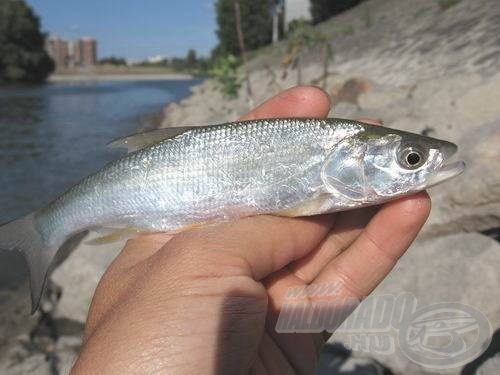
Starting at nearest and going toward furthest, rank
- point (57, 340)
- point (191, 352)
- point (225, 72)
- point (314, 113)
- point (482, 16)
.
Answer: point (191, 352) → point (314, 113) → point (57, 340) → point (482, 16) → point (225, 72)

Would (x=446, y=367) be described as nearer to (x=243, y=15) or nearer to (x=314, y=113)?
(x=314, y=113)

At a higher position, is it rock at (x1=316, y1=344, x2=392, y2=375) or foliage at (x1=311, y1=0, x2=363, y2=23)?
foliage at (x1=311, y1=0, x2=363, y2=23)

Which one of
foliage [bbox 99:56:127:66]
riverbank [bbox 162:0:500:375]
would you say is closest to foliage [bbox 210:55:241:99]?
riverbank [bbox 162:0:500:375]

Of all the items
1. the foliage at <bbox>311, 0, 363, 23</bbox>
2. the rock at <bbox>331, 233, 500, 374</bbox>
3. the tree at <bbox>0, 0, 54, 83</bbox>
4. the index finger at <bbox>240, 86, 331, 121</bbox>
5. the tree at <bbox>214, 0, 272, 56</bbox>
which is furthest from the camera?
the tree at <bbox>0, 0, 54, 83</bbox>

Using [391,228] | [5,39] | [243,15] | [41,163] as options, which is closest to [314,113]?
[391,228]

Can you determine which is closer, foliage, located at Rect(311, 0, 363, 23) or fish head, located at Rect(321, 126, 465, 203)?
fish head, located at Rect(321, 126, 465, 203)

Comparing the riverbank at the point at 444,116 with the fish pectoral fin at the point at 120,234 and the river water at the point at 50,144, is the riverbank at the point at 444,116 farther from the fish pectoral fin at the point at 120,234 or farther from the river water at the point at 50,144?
the river water at the point at 50,144

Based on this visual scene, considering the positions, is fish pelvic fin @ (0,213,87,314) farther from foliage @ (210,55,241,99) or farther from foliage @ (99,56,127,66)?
foliage @ (99,56,127,66)
